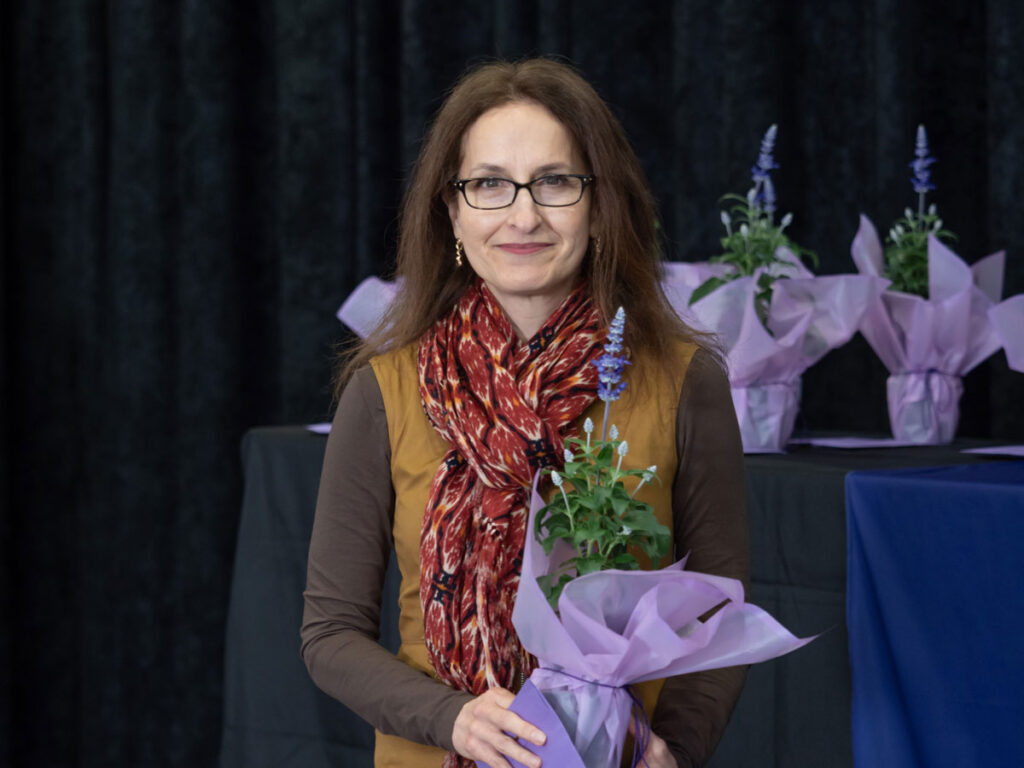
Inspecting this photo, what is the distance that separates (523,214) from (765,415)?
800 mm

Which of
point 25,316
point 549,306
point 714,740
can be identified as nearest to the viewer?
point 714,740

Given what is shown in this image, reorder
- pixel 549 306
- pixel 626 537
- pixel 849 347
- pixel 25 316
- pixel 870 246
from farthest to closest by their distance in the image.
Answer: pixel 25 316 < pixel 849 347 < pixel 870 246 < pixel 549 306 < pixel 626 537

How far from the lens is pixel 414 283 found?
1.37m

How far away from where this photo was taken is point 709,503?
4.02 ft

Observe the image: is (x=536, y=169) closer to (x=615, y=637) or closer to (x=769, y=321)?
(x=615, y=637)

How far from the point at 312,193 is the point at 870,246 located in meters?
1.63

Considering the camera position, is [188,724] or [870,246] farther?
[188,724]

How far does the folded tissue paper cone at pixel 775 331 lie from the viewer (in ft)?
6.01

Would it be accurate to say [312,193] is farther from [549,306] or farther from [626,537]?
[626,537]

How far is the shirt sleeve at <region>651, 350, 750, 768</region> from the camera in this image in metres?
1.20

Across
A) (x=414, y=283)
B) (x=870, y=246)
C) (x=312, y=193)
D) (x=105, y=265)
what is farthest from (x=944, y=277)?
(x=105, y=265)

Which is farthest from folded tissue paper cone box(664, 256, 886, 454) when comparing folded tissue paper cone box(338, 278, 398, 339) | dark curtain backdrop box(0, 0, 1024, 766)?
dark curtain backdrop box(0, 0, 1024, 766)

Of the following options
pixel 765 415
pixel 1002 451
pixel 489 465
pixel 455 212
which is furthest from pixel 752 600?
pixel 455 212

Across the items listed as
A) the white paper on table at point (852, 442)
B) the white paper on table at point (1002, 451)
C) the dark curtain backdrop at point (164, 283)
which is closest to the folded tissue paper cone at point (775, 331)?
the white paper on table at point (852, 442)
